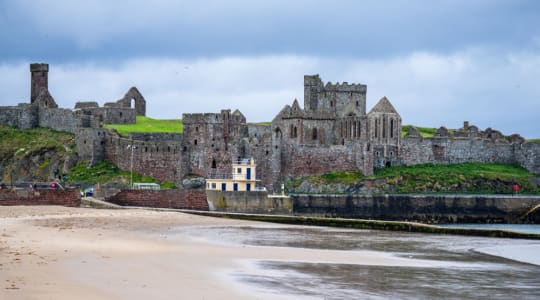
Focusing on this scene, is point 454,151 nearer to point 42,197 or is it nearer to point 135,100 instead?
point 135,100

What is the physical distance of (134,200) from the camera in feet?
196

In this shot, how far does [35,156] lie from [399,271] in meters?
49.8

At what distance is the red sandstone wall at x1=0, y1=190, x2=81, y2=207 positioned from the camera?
2263 inches

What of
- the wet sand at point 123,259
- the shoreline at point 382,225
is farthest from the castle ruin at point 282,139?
the wet sand at point 123,259

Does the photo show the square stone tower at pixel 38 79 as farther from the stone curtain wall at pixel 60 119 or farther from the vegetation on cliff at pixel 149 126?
the vegetation on cliff at pixel 149 126

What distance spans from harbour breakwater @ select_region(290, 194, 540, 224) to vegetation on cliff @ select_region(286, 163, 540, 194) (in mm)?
7455

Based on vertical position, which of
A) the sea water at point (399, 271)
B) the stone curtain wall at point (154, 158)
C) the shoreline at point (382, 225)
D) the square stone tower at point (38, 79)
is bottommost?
the sea water at point (399, 271)

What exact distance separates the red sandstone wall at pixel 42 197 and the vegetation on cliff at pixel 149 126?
19679 millimetres

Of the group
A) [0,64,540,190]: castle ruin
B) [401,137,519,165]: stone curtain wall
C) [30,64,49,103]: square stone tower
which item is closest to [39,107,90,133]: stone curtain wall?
[0,64,540,190]: castle ruin

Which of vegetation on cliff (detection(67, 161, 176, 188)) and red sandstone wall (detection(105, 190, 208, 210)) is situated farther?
vegetation on cliff (detection(67, 161, 176, 188))

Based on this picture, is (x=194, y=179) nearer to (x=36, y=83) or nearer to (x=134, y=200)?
(x=134, y=200)

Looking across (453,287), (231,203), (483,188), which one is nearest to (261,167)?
(231,203)

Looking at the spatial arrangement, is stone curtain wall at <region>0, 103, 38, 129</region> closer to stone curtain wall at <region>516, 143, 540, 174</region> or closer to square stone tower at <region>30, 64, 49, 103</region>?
square stone tower at <region>30, 64, 49, 103</region>

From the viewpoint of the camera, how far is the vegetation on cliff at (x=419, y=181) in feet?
226
